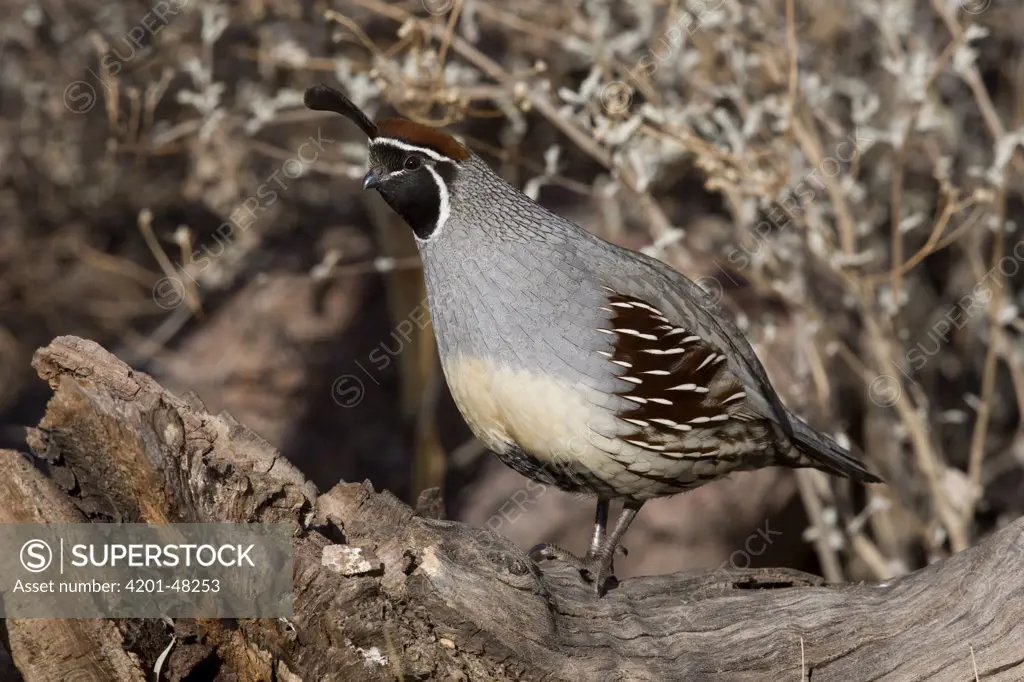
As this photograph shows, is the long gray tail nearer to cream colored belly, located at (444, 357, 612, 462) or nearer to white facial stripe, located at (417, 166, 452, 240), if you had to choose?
cream colored belly, located at (444, 357, 612, 462)

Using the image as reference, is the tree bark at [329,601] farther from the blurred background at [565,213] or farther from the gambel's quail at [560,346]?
the blurred background at [565,213]

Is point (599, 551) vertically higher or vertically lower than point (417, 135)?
lower

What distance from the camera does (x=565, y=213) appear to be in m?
5.83

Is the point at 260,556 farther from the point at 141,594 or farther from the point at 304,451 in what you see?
the point at 304,451

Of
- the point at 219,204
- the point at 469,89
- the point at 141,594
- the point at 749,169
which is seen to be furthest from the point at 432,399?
the point at 141,594

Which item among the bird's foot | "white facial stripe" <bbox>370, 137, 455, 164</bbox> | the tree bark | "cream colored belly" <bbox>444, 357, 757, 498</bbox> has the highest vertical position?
"white facial stripe" <bbox>370, 137, 455, 164</bbox>

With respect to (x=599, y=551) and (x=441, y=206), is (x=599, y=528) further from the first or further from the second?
(x=441, y=206)

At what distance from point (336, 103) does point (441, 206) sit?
0.40 meters

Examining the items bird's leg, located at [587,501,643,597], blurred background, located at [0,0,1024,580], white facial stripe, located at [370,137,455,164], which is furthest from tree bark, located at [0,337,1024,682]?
blurred background, located at [0,0,1024,580]

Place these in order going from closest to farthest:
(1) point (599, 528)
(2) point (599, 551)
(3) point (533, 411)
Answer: (3) point (533, 411) → (2) point (599, 551) → (1) point (599, 528)

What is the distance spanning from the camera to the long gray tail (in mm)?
3297

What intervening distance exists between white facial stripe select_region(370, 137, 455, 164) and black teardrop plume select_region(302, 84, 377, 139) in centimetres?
5

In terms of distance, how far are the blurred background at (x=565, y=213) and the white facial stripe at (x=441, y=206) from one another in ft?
3.44

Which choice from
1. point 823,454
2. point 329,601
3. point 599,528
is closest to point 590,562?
point 599,528
